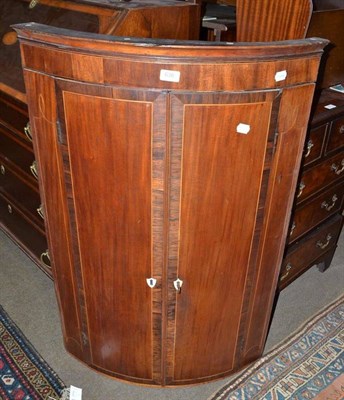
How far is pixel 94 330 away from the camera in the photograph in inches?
64.0

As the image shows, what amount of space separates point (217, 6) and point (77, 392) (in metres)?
1.90

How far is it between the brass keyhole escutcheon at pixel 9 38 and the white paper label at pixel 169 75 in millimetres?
1203

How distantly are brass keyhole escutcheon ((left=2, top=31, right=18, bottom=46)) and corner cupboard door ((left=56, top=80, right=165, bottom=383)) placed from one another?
0.99m

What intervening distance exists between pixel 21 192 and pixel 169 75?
1329 mm

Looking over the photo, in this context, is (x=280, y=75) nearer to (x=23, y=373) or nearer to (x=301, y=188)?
(x=301, y=188)

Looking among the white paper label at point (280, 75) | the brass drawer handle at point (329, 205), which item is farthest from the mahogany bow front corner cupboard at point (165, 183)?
the brass drawer handle at point (329, 205)

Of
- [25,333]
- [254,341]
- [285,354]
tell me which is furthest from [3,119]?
[285,354]

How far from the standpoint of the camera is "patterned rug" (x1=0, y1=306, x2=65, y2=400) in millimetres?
1719

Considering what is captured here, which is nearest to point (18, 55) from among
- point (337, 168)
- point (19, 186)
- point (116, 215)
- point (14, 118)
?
point (14, 118)

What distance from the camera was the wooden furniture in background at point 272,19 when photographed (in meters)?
1.41

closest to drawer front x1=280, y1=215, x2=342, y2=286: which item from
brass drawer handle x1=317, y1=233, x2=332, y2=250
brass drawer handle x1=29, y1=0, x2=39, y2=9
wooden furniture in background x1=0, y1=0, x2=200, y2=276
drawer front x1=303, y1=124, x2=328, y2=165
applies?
brass drawer handle x1=317, y1=233, x2=332, y2=250

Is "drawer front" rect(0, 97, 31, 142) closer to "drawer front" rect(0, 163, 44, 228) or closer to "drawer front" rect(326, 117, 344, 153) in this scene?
"drawer front" rect(0, 163, 44, 228)

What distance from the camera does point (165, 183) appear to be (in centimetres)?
123

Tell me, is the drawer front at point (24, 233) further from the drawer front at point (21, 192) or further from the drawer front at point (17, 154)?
the drawer front at point (17, 154)
